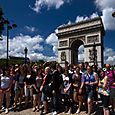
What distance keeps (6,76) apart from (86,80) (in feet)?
11.5

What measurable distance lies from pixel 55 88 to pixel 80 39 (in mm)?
41242

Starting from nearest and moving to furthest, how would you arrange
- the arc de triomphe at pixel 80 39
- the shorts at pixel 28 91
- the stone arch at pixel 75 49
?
the shorts at pixel 28 91, the arc de triomphe at pixel 80 39, the stone arch at pixel 75 49

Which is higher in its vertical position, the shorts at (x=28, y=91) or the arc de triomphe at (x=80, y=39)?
the arc de triomphe at (x=80, y=39)

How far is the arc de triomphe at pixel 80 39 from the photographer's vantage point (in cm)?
4600

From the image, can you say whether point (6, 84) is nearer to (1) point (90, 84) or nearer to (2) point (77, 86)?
(2) point (77, 86)

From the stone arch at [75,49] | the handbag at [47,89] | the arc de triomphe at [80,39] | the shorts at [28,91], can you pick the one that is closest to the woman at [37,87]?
the shorts at [28,91]

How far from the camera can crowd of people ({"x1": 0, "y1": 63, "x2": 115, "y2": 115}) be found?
27.3 ft

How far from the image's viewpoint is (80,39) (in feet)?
162

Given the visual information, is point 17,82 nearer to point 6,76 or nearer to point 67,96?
point 6,76

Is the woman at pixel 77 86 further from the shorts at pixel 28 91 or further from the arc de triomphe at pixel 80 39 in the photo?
the arc de triomphe at pixel 80 39

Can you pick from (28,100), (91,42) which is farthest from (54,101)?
(91,42)

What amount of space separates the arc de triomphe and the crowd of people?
35579 millimetres

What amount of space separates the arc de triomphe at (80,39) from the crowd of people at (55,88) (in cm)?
3558

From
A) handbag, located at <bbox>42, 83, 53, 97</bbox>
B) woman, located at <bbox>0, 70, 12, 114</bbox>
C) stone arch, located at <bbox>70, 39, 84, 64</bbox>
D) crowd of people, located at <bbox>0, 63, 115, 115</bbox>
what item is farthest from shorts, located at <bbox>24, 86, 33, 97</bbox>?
stone arch, located at <bbox>70, 39, 84, 64</bbox>
